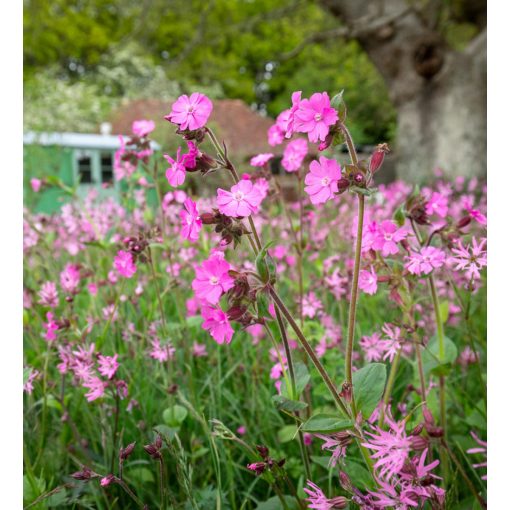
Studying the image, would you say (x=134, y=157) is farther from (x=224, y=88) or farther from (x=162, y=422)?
(x=224, y=88)

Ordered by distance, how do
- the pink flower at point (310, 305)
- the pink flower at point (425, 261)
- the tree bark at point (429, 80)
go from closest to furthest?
the pink flower at point (425, 261)
the pink flower at point (310, 305)
the tree bark at point (429, 80)

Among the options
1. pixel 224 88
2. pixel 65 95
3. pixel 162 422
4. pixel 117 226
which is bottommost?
pixel 162 422

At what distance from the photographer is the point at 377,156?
38.3 inches

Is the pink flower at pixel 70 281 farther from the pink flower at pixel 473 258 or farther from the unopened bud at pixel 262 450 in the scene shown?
the pink flower at pixel 473 258

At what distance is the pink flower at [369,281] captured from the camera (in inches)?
48.1

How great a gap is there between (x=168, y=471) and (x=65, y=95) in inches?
824

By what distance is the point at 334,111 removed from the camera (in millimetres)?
891

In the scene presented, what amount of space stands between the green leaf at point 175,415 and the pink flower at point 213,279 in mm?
714

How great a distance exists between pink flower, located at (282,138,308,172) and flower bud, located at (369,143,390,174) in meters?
0.59

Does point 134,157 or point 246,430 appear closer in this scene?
point 246,430

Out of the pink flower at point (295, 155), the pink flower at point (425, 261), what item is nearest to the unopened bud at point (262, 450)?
the pink flower at point (425, 261)

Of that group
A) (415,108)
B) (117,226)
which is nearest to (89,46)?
(415,108)

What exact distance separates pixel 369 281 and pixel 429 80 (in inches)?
379

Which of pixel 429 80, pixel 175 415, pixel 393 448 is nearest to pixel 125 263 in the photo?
pixel 175 415
